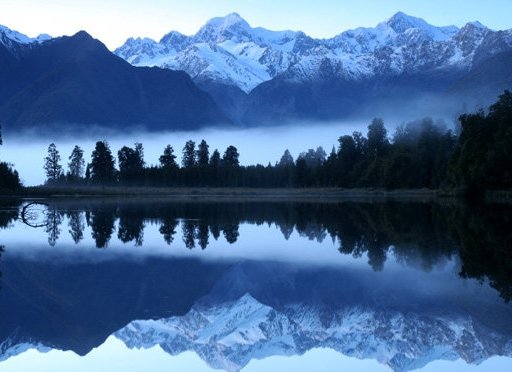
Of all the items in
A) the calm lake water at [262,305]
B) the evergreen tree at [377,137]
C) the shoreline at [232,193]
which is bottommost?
the shoreline at [232,193]

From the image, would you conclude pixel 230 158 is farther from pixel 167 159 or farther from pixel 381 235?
pixel 381 235

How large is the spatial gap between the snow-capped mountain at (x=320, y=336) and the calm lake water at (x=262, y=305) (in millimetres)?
43

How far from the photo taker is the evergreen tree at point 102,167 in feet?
570

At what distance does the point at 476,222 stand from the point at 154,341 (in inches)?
1310

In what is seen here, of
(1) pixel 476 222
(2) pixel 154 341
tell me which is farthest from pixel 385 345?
(1) pixel 476 222

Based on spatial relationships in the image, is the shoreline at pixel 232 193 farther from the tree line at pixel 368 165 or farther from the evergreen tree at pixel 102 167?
the evergreen tree at pixel 102 167

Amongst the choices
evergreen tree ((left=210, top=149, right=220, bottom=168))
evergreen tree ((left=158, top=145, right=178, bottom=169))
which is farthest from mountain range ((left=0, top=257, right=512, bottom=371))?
evergreen tree ((left=158, top=145, right=178, bottom=169))

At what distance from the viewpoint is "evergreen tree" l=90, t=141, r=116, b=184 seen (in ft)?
570

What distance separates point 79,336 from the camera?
15.5 metres

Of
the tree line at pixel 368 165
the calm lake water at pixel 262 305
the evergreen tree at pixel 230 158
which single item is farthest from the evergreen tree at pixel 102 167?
the calm lake water at pixel 262 305

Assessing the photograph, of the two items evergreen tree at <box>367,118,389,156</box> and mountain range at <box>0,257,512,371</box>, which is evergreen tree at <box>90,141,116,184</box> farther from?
mountain range at <box>0,257,512,371</box>

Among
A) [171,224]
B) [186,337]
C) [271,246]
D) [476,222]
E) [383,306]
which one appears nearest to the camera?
[186,337]

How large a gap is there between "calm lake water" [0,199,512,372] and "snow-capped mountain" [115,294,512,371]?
0.14 ft

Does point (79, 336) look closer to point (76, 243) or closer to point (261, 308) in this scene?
point (261, 308)
